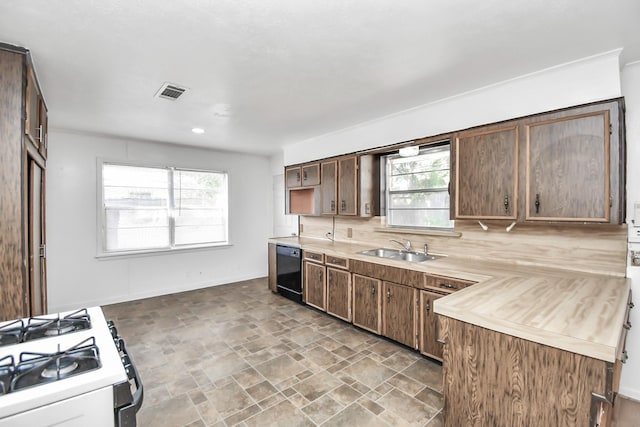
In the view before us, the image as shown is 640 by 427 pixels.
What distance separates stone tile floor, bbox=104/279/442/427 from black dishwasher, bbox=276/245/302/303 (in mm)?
356

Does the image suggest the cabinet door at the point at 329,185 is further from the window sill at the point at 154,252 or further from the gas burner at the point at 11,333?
the gas burner at the point at 11,333

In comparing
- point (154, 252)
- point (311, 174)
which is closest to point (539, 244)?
point (311, 174)

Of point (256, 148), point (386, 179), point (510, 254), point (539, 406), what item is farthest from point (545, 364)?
point (256, 148)

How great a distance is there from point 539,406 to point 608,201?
1452 mm

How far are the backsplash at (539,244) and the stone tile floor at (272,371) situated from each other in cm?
118

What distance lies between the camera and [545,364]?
139 cm

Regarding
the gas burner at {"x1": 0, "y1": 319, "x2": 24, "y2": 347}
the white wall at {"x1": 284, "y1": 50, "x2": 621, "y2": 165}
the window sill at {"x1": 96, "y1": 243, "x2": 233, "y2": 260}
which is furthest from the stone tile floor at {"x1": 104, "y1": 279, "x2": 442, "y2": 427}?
the white wall at {"x1": 284, "y1": 50, "x2": 621, "y2": 165}

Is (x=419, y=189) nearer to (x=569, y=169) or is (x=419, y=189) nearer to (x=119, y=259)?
(x=569, y=169)

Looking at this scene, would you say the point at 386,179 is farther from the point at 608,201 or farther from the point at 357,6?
the point at 357,6

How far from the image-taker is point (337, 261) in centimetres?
375

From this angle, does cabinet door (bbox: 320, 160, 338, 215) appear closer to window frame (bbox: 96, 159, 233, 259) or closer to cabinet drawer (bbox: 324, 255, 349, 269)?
cabinet drawer (bbox: 324, 255, 349, 269)

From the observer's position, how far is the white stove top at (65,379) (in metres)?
0.89

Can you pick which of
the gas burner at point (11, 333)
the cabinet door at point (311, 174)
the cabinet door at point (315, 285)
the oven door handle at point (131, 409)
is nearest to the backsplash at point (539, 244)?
the cabinet door at point (315, 285)

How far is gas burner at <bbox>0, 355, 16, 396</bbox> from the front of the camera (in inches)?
36.5
